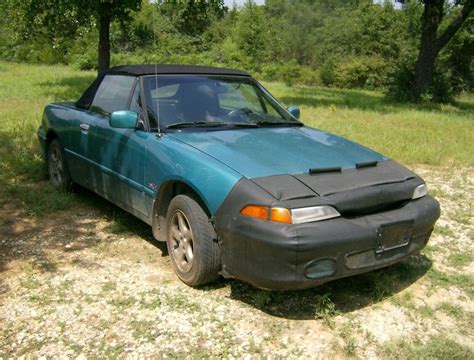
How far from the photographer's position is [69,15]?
1375cm

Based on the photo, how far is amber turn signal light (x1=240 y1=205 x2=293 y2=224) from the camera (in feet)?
9.66

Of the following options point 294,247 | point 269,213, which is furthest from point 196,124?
point 294,247

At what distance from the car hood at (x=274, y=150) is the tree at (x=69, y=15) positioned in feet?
34.6

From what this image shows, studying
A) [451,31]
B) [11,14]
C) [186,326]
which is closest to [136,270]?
[186,326]

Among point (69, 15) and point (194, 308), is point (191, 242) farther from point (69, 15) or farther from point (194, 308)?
point (69, 15)

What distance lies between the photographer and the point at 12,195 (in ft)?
19.0

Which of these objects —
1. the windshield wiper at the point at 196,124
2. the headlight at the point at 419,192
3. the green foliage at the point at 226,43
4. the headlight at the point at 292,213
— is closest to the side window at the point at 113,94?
the windshield wiper at the point at 196,124

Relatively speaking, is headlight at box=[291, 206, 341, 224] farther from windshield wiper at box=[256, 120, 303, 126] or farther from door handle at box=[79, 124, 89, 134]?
door handle at box=[79, 124, 89, 134]

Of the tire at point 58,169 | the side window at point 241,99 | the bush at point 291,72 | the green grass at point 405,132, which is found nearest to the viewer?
the side window at point 241,99

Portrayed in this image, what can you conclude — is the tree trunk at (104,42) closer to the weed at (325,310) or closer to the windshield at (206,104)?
the windshield at (206,104)

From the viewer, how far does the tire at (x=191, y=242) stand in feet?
11.1

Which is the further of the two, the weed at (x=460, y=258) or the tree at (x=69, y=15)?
the tree at (x=69, y=15)

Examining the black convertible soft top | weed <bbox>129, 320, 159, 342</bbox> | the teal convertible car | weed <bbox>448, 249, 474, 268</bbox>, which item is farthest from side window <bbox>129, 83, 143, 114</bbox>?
weed <bbox>448, 249, 474, 268</bbox>

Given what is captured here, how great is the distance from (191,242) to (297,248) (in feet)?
3.18
